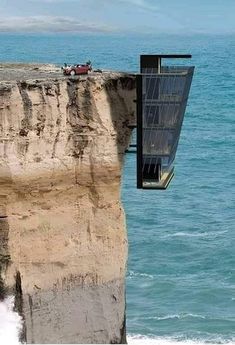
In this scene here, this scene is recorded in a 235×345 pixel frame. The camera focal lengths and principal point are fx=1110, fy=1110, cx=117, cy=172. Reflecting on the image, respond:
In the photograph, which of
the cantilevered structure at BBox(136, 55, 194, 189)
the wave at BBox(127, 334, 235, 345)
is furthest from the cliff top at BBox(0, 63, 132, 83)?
the wave at BBox(127, 334, 235, 345)

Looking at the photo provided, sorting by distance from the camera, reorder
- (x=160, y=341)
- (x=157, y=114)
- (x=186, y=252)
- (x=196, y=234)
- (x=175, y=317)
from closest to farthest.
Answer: (x=157, y=114) → (x=160, y=341) → (x=175, y=317) → (x=186, y=252) → (x=196, y=234)

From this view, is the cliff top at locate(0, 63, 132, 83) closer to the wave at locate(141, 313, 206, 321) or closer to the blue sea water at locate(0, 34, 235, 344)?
the blue sea water at locate(0, 34, 235, 344)

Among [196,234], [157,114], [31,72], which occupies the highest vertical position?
[31,72]

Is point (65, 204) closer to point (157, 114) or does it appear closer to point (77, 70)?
point (157, 114)

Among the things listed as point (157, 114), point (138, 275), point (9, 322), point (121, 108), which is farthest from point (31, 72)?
point (138, 275)

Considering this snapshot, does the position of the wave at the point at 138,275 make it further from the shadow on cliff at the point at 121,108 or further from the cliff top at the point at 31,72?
the shadow on cliff at the point at 121,108

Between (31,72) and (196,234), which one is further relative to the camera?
(196,234)
